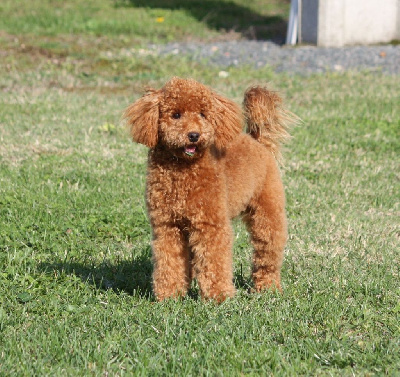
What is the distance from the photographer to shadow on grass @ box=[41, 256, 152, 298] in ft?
17.2

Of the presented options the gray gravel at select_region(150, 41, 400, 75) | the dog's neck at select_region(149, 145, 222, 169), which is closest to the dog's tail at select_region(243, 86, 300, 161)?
the dog's neck at select_region(149, 145, 222, 169)

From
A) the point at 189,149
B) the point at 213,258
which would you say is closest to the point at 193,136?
the point at 189,149

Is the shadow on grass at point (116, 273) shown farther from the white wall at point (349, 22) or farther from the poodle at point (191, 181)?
the white wall at point (349, 22)

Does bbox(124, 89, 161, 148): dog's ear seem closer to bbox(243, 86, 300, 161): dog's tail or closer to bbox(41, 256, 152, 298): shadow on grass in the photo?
bbox(243, 86, 300, 161): dog's tail

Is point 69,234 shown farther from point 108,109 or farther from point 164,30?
point 164,30

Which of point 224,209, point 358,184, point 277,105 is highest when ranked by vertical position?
point 277,105

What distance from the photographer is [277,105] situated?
5.51 m

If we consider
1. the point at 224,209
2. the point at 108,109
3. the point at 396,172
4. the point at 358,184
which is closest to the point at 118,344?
the point at 224,209

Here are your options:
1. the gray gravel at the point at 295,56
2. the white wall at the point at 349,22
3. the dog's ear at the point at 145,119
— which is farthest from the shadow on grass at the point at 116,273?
the white wall at the point at 349,22

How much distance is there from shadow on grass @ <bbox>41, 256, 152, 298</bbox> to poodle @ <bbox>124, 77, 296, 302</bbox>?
0.49m

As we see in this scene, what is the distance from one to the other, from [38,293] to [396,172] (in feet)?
16.8

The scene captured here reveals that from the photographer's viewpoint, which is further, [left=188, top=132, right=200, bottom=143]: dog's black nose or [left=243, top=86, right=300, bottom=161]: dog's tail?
[left=243, top=86, right=300, bottom=161]: dog's tail

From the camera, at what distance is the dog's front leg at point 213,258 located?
15.1ft

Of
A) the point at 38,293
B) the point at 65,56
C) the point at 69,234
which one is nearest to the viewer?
the point at 38,293
